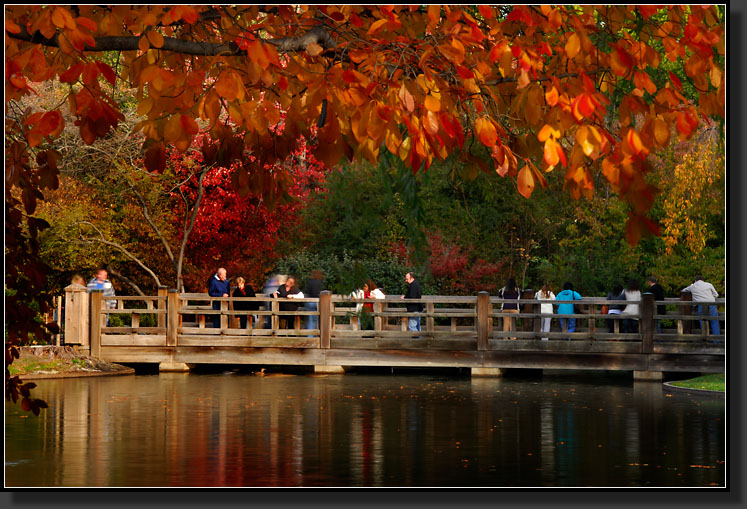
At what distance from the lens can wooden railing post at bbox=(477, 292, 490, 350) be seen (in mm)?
26312

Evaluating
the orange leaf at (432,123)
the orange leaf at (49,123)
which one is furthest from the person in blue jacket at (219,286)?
the orange leaf at (432,123)

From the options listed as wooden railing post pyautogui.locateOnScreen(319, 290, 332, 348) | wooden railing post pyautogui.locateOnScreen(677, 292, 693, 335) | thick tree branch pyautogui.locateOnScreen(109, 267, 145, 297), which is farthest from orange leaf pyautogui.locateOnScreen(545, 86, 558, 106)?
thick tree branch pyautogui.locateOnScreen(109, 267, 145, 297)

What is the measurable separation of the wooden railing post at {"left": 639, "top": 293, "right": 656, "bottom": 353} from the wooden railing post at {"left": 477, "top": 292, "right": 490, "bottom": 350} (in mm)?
3214

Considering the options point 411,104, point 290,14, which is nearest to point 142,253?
point 290,14

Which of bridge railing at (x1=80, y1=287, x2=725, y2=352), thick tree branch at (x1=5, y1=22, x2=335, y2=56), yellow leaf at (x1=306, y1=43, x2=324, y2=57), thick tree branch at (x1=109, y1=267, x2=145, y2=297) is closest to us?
yellow leaf at (x1=306, y1=43, x2=324, y2=57)

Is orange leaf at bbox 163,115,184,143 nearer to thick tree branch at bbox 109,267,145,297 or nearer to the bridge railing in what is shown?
the bridge railing

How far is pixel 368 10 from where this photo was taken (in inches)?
357

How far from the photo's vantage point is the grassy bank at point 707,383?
2248 centimetres

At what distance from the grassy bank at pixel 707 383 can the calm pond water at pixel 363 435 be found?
0.50 metres

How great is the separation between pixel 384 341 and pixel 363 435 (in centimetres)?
1124

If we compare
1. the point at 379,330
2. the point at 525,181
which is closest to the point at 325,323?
the point at 379,330

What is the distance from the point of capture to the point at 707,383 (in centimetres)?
2328

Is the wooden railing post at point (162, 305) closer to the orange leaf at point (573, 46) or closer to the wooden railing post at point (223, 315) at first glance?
the wooden railing post at point (223, 315)

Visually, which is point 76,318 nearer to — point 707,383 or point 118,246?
point 118,246
